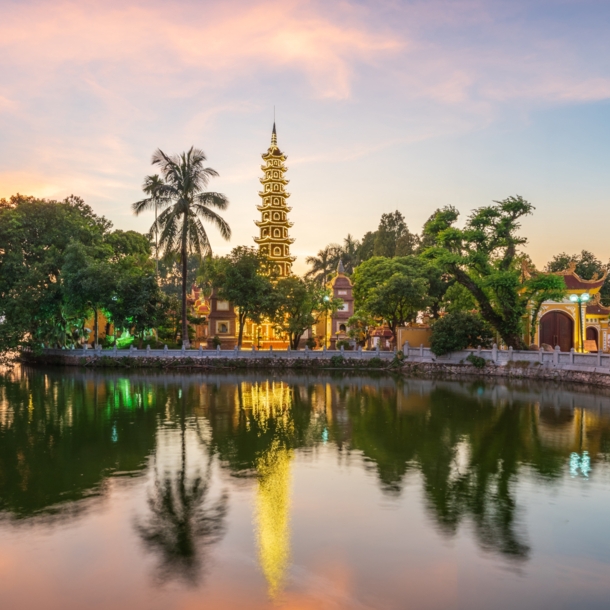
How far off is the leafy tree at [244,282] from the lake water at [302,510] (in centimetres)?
2148

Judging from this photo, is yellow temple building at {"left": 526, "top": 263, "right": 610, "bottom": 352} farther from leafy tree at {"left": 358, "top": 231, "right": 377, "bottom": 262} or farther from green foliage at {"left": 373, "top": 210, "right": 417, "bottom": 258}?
leafy tree at {"left": 358, "top": 231, "right": 377, "bottom": 262}

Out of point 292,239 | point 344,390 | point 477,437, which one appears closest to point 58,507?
point 477,437

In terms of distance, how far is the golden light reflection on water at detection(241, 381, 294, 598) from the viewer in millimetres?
8398

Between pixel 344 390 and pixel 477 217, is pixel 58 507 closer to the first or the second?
pixel 344 390

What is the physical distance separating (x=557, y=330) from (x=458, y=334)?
865cm

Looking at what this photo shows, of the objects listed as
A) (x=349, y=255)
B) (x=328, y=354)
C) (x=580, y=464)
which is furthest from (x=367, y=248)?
(x=580, y=464)

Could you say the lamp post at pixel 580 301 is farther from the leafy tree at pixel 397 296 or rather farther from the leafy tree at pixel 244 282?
the leafy tree at pixel 244 282

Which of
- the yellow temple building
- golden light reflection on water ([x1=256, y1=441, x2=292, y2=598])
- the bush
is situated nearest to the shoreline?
the bush

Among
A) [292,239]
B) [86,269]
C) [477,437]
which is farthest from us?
[292,239]

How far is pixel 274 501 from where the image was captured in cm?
1120

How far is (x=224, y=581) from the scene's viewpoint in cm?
796

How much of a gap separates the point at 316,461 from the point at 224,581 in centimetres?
653

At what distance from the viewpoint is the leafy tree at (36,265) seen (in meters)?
36.9

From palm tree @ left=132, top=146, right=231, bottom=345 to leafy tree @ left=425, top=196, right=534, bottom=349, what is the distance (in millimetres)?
14502
